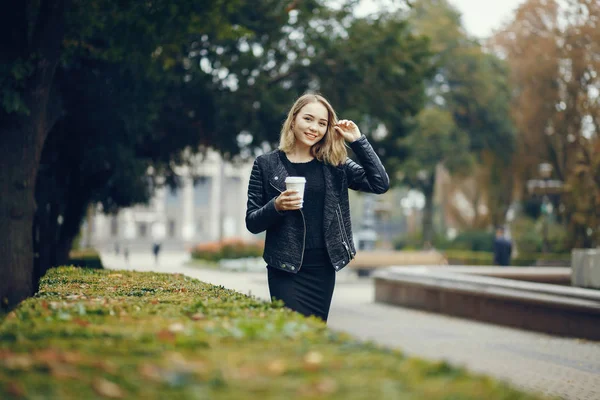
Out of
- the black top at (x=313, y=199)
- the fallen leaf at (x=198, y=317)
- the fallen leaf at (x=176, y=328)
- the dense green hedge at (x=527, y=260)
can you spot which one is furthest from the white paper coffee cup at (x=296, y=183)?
the dense green hedge at (x=527, y=260)

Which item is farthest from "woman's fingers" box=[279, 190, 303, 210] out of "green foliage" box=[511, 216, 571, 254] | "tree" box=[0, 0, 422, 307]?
"green foliage" box=[511, 216, 571, 254]

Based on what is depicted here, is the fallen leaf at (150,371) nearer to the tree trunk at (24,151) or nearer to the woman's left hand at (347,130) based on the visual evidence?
the woman's left hand at (347,130)

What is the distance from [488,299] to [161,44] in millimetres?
6546

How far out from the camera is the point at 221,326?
11.7 feet

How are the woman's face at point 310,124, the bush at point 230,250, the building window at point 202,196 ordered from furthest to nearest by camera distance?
the building window at point 202,196
the bush at point 230,250
the woman's face at point 310,124

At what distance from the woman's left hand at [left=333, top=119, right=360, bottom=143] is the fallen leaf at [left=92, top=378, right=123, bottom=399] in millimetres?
3042

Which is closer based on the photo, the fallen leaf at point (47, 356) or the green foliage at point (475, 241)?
the fallen leaf at point (47, 356)

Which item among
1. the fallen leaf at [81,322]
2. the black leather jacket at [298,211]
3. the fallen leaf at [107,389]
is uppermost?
the black leather jacket at [298,211]

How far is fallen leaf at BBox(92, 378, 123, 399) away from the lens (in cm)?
234

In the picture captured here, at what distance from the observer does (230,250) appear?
143ft

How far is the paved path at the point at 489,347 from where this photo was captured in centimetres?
849

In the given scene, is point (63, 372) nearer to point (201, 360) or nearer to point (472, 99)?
point (201, 360)

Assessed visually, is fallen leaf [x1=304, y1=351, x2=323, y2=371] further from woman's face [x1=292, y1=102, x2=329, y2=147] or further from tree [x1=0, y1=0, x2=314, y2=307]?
tree [x1=0, y1=0, x2=314, y2=307]

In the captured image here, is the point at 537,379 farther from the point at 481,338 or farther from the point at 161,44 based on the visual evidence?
the point at 161,44
